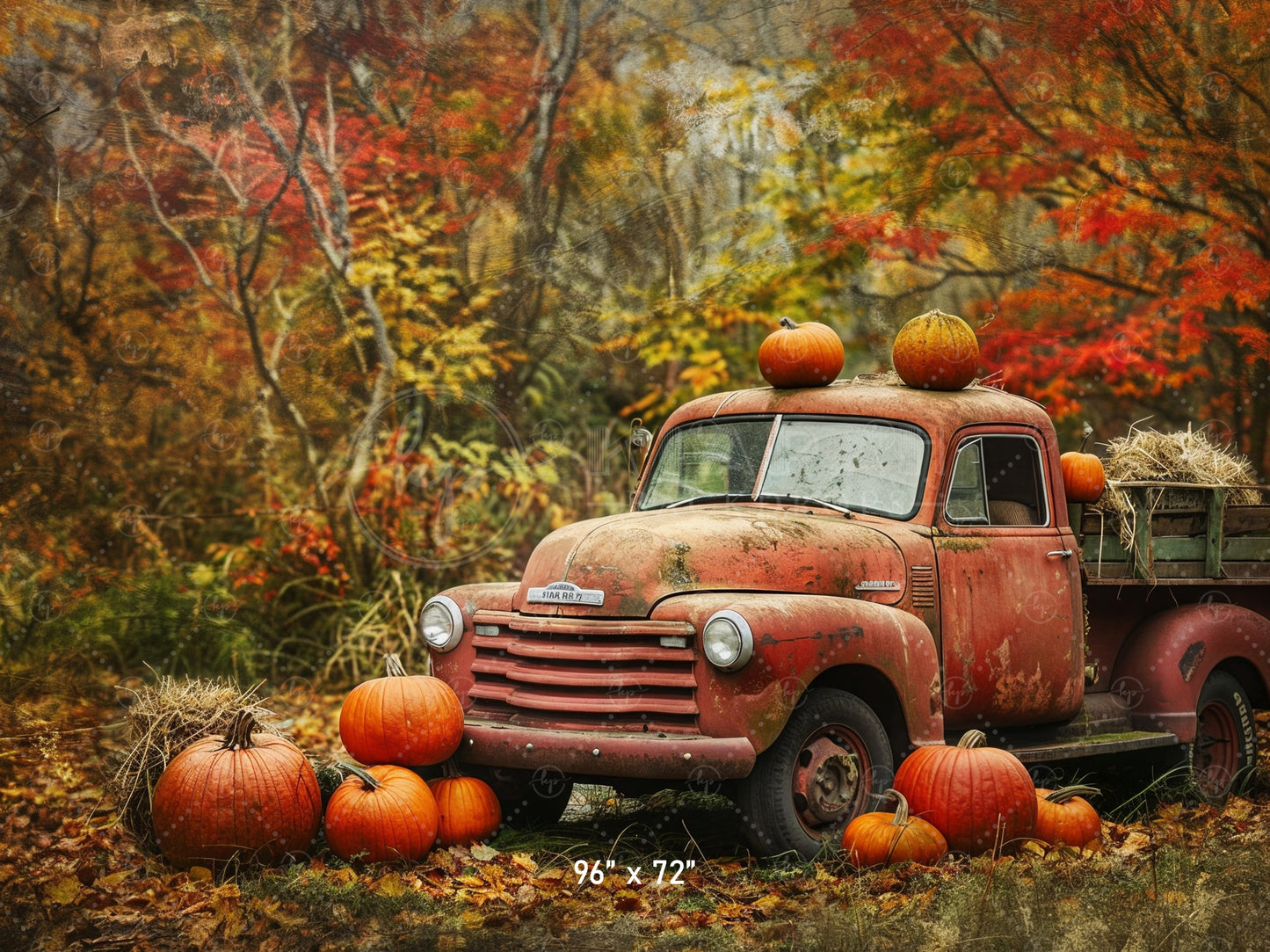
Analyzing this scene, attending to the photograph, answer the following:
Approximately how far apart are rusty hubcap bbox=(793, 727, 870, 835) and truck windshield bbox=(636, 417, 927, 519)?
129 cm

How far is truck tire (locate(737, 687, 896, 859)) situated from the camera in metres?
5.54

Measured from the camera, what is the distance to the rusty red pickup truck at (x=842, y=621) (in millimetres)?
5582

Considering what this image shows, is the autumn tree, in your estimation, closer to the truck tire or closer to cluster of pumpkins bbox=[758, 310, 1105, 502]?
cluster of pumpkins bbox=[758, 310, 1105, 502]

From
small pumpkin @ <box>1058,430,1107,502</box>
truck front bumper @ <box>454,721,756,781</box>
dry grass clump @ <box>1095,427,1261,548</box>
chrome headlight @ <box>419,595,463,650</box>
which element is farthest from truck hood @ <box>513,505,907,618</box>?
dry grass clump @ <box>1095,427,1261,548</box>

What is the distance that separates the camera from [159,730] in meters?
6.02

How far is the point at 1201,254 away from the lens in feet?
39.5

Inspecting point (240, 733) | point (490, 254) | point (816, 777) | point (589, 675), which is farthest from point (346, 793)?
point (490, 254)

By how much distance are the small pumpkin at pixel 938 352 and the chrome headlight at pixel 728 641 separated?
220 centimetres

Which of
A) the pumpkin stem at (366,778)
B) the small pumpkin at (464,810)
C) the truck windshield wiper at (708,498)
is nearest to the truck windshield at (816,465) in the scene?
the truck windshield wiper at (708,498)

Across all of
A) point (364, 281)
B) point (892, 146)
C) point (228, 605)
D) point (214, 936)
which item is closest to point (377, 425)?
point (364, 281)

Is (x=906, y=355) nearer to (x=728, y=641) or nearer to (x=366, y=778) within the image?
(x=728, y=641)

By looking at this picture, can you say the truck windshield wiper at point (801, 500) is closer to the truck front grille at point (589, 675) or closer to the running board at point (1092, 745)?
the truck front grille at point (589, 675)

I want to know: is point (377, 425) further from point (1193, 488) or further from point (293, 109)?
point (1193, 488)

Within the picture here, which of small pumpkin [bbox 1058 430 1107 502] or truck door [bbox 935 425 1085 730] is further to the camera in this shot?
small pumpkin [bbox 1058 430 1107 502]
